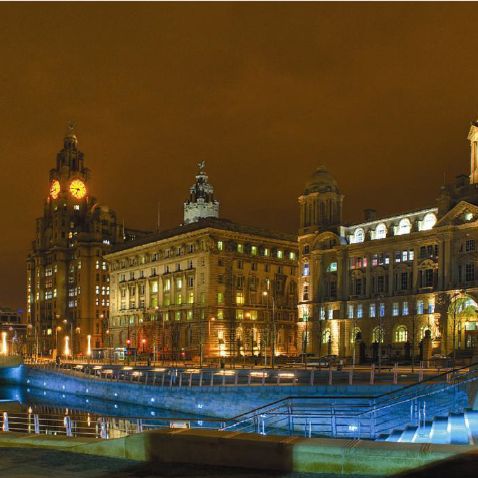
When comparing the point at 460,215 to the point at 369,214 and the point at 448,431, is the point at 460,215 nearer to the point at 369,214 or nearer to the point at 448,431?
the point at 369,214

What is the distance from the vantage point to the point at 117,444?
55.7 feet

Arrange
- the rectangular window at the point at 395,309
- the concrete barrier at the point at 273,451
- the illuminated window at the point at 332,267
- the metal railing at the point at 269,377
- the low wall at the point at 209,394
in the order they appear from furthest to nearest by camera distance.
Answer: the illuminated window at the point at 332,267
the rectangular window at the point at 395,309
the metal railing at the point at 269,377
the low wall at the point at 209,394
the concrete barrier at the point at 273,451

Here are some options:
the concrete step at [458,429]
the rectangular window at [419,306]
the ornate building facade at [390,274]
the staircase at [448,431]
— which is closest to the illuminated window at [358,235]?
the ornate building facade at [390,274]

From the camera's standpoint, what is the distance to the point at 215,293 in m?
135

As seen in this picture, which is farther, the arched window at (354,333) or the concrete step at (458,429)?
the arched window at (354,333)

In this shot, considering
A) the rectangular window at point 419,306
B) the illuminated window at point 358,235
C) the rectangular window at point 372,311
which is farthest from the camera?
the illuminated window at point 358,235

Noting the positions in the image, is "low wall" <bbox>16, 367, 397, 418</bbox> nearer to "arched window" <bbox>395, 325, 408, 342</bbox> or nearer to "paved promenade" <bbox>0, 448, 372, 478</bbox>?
"paved promenade" <bbox>0, 448, 372, 478</bbox>

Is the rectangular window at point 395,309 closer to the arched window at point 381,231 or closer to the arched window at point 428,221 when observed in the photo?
the arched window at point 381,231

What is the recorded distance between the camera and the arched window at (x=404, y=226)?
113 metres

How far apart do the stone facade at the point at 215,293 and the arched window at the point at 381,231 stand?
937 inches

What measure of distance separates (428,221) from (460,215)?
7.55 metres

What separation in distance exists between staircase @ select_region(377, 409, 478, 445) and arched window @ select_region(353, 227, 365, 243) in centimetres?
9540

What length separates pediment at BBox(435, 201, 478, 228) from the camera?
Result: 101m

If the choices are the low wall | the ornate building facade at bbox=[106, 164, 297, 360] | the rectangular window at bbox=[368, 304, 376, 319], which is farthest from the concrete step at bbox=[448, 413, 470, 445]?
the ornate building facade at bbox=[106, 164, 297, 360]
